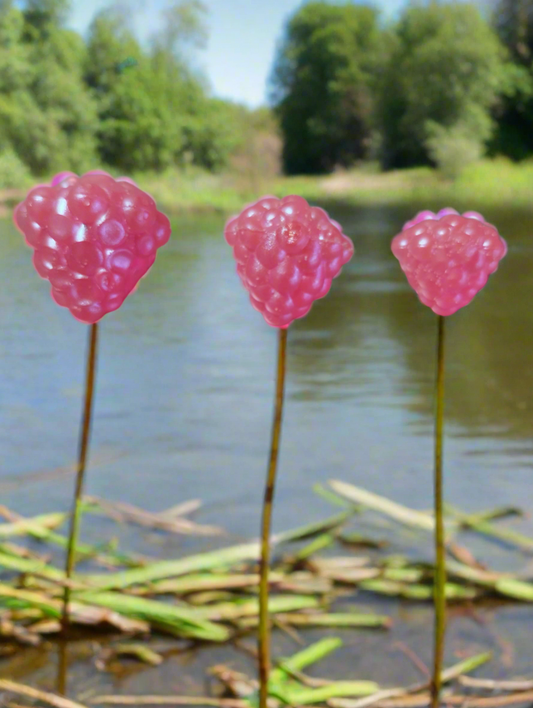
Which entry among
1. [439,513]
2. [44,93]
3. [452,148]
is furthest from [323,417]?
[452,148]

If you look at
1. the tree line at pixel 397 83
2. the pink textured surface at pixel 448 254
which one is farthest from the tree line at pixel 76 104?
the pink textured surface at pixel 448 254

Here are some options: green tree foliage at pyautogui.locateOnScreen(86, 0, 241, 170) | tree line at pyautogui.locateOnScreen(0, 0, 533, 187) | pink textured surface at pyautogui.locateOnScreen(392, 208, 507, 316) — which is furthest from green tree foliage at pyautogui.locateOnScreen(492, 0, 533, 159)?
pink textured surface at pyautogui.locateOnScreen(392, 208, 507, 316)

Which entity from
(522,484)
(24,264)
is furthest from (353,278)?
(522,484)

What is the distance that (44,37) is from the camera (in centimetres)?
351

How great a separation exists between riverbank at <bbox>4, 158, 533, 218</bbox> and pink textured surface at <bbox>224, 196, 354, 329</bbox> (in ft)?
10.4

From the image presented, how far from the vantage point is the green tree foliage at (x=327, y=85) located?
4922 millimetres

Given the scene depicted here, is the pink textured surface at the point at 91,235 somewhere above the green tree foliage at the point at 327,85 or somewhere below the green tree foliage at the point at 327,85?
below

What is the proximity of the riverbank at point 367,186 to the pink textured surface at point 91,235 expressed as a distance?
3183 millimetres

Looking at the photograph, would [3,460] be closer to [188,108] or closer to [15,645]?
[15,645]

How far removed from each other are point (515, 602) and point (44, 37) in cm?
359

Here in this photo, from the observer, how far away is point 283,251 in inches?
8.0

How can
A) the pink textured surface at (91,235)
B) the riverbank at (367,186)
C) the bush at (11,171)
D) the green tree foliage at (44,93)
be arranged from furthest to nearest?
1. the riverbank at (367,186)
2. the green tree foliage at (44,93)
3. the bush at (11,171)
4. the pink textured surface at (91,235)

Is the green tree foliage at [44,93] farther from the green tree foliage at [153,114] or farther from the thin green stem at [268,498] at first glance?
the thin green stem at [268,498]

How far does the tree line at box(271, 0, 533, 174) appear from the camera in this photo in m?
5.03
